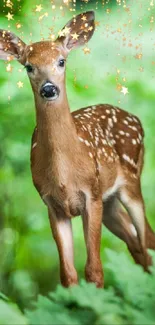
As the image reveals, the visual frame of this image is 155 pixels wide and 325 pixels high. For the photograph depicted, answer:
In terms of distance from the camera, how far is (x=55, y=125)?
1606 millimetres

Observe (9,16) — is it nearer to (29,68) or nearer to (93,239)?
(29,68)

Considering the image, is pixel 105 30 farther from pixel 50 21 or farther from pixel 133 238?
pixel 133 238

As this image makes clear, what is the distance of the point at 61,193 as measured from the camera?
163 cm

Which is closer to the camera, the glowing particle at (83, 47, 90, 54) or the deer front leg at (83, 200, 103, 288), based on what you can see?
the deer front leg at (83, 200, 103, 288)

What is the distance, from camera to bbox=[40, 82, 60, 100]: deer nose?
5.13ft

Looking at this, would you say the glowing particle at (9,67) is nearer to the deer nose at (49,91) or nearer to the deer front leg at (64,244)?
the deer nose at (49,91)

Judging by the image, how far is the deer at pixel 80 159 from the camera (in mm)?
1606

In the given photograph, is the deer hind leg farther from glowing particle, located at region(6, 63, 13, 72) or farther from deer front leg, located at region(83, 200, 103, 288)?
glowing particle, located at region(6, 63, 13, 72)

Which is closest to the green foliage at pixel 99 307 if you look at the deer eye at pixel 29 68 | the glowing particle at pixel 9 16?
the deer eye at pixel 29 68

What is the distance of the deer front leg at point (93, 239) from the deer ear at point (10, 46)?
0.39 m

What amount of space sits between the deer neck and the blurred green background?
0.18m

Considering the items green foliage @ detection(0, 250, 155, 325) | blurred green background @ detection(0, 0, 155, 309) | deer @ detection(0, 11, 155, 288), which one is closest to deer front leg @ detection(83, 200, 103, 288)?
deer @ detection(0, 11, 155, 288)

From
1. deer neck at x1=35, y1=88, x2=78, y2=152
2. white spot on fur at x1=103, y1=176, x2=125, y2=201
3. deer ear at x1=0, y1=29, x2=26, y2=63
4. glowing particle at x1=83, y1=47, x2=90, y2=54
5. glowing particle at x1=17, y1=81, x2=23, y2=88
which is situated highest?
deer ear at x1=0, y1=29, x2=26, y2=63

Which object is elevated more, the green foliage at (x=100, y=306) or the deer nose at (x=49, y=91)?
the deer nose at (x=49, y=91)
